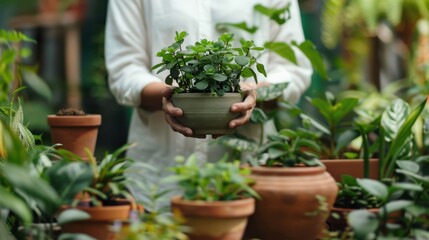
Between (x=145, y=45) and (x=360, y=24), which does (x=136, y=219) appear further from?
(x=360, y=24)

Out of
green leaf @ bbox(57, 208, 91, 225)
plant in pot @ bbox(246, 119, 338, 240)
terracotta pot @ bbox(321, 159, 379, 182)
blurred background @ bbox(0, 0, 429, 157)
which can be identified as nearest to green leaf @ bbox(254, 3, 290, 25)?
terracotta pot @ bbox(321, 159, 379, 182)

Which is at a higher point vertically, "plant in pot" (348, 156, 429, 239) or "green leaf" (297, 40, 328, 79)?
"green leaf" (297, 40, 328, 79)

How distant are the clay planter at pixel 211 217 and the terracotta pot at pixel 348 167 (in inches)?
32.2

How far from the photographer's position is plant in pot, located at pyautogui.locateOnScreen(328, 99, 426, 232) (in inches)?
82.5

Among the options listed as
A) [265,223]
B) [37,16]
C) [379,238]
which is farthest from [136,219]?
[37,16]

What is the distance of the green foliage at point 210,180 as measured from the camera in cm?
166

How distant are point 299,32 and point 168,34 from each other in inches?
20.1

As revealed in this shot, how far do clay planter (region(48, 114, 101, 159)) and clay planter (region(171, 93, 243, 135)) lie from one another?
0.33 m

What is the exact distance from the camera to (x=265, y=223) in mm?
1847

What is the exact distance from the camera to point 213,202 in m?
1.64

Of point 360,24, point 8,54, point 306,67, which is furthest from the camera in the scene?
point 360,24

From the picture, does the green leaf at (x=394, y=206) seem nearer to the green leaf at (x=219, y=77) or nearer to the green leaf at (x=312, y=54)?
the green leaf at (x=219, y=77)

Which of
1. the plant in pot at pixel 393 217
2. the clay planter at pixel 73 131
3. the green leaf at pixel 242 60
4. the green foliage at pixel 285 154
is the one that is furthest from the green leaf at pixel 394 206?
the clay planter at pixel 73 131

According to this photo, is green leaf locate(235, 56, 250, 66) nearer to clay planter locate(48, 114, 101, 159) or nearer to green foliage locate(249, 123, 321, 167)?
green foliage locate(249, 123, 321, 167)
